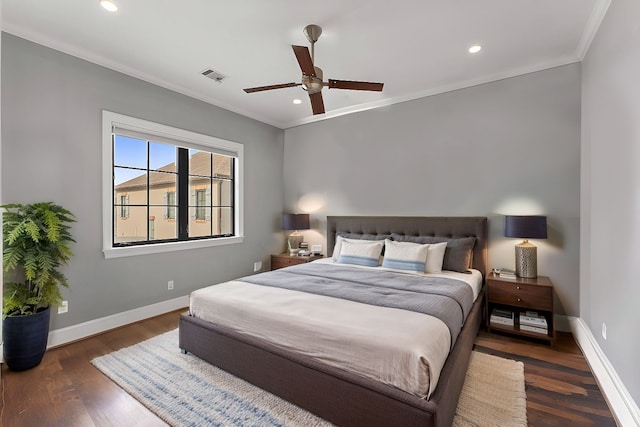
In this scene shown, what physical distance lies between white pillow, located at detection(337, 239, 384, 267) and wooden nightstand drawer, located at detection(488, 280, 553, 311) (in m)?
1.20

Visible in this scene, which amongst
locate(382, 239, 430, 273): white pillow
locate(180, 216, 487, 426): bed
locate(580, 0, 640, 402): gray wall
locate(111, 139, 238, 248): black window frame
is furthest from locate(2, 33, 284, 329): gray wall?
locate(580, 0, 640, 402): gray wall

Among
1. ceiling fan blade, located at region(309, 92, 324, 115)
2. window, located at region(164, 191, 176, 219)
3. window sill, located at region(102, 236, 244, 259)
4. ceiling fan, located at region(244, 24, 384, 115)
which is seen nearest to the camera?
ceiling fan, located at region(244, 24, 384, 115)

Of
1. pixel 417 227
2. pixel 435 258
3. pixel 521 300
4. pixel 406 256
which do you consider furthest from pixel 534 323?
pixel 417 227

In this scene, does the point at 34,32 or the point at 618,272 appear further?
the point at 34,32

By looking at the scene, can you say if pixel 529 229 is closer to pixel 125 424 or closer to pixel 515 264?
pixel 515 264

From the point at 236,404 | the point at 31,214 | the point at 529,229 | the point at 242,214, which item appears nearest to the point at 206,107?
the point at 242,214

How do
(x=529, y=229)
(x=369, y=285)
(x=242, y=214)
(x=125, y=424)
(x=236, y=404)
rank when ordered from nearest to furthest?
(x=125, y=424)
(x=236, y=404)
(x=369, y=285)
(x=529, y=229)
(x=242, y=214)

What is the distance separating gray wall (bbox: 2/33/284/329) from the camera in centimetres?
270

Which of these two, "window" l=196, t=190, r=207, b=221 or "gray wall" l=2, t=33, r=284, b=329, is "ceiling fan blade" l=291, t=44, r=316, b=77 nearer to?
"gray wall" l=2, t=33, r=284, b=329

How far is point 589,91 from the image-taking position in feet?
9.38

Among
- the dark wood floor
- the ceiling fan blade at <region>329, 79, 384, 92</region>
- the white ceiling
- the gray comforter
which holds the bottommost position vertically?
the dark wood floor

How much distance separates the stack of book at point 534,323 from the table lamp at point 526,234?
1.29 feet

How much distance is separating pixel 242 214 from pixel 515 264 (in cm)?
354

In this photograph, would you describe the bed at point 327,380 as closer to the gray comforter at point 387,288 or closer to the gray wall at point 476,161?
the gray comforter at point 387,288
